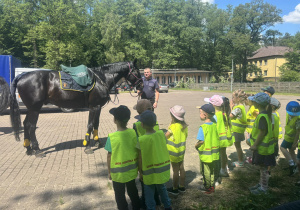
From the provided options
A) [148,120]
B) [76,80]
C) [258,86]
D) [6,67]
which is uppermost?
[6,67]

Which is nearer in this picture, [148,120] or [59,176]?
[148,120]

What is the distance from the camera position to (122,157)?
3.02 m

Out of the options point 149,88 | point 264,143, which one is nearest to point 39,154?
point 149,88

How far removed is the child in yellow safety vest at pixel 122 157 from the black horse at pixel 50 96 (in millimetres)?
3212

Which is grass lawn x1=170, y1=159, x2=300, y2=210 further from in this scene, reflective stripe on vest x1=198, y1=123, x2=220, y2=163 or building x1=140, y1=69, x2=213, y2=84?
building x1=140, y1=69, x2=213, y2=84

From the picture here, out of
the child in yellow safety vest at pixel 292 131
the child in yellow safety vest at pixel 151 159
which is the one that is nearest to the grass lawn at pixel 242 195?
the child in yellow safety vest at pixel 292 131

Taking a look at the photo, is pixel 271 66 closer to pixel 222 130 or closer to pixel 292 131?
pixel 292 131

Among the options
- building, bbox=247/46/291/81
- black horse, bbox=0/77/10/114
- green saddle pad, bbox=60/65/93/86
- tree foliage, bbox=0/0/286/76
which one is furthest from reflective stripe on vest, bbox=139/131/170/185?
building, bbox=247/46/291/81

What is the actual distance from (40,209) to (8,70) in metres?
12.2

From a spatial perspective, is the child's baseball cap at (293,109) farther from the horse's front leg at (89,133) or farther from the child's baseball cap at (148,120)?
the horse's front leg at (89,133)

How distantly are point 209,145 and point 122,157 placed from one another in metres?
1.44

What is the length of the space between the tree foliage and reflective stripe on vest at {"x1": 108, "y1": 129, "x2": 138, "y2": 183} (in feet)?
123

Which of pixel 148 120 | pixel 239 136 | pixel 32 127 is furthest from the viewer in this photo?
pixel 32 127

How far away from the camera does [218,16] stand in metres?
66.2
